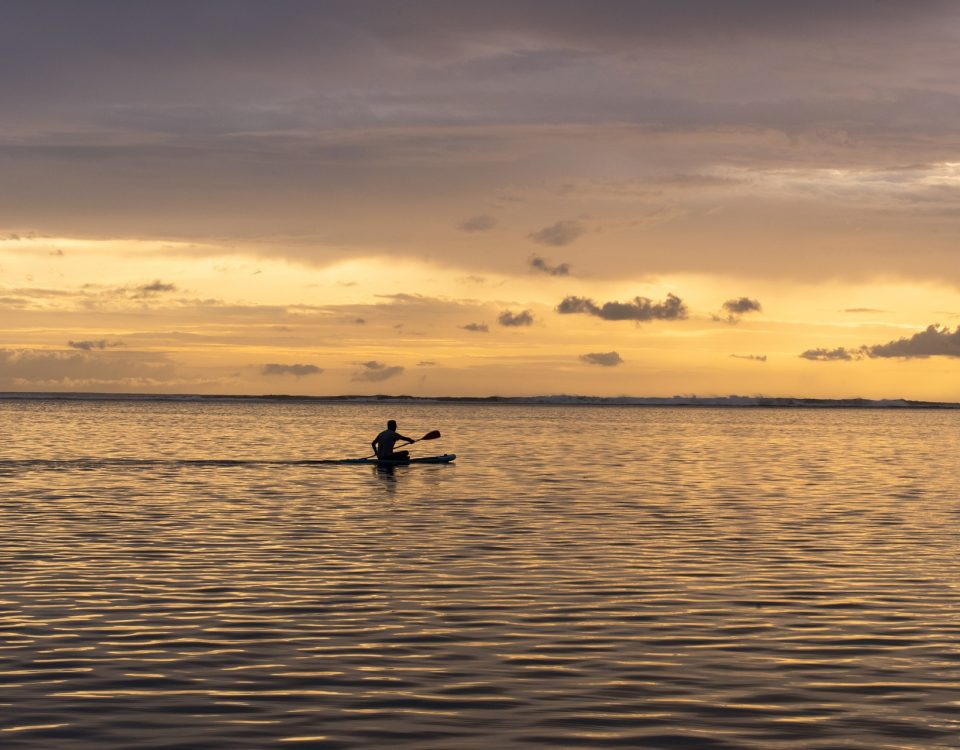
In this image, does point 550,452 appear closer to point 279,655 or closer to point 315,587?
point 315,587

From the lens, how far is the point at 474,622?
62.3ft

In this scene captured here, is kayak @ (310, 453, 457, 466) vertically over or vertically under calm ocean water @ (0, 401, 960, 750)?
over

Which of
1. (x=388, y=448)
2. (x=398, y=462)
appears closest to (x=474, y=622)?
(x=388, y=448)

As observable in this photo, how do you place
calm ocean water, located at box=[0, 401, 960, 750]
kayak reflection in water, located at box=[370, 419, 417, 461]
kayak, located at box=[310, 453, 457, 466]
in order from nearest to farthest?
calm ocean water, located at box=[0, 401, 960, 750]
kayak reflection in water, located at box=[370, 419, 417, 461]
kayak, located at box=[310, 453, 457, 466]

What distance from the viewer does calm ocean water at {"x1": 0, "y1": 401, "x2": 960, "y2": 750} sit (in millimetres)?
13320

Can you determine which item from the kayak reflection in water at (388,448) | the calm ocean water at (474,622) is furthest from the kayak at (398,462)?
the calm ocean water at (474,622)

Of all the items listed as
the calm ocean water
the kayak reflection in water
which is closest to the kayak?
the kayak reflection in water

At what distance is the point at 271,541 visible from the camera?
2939 centimetres

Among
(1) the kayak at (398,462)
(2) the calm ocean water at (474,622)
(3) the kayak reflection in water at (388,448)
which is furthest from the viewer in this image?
(1) the kayak at (398,462)

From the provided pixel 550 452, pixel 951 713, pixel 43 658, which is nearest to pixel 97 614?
pixel 43 658

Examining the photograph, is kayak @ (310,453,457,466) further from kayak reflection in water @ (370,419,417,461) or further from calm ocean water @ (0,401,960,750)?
calm ocean water @ (0,401,960,750)

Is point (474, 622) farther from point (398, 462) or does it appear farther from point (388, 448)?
point (398, 462)

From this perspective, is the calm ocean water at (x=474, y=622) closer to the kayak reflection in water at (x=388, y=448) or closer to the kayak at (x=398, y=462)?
the kayak reflection in water at (x=388, y=448)

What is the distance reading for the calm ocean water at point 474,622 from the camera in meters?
13.3
